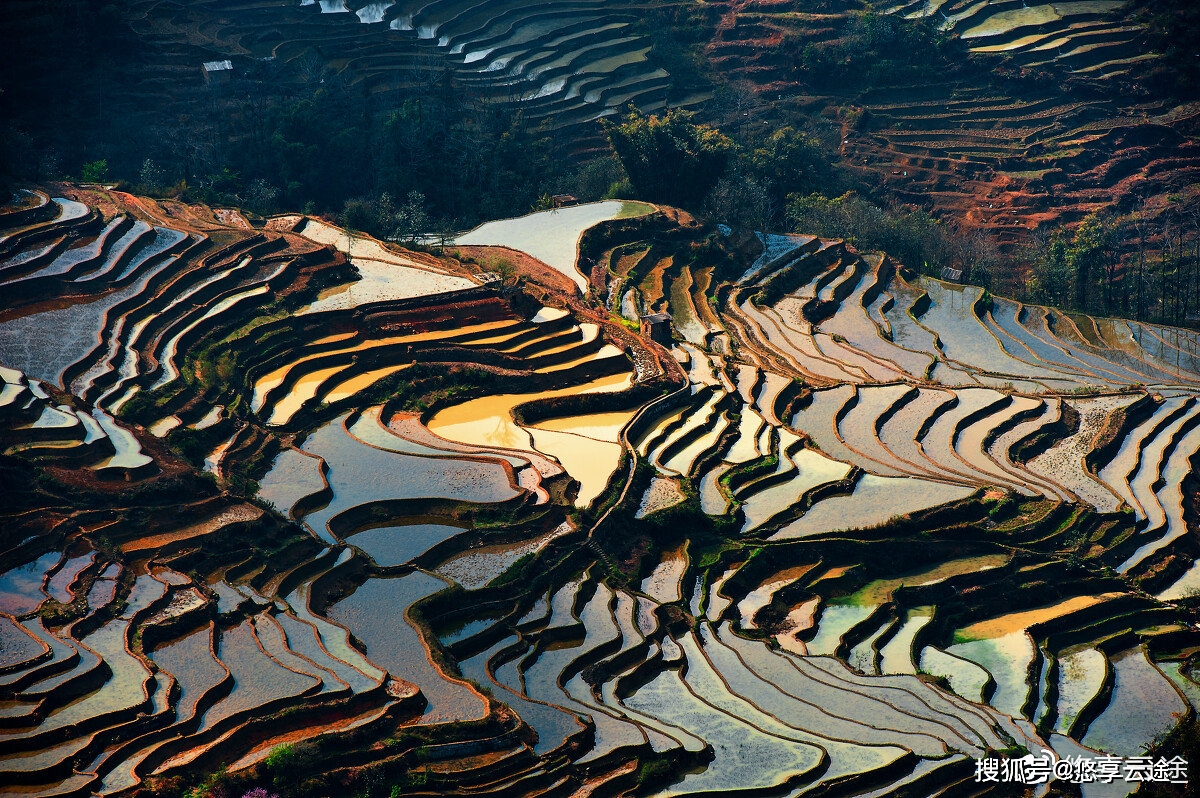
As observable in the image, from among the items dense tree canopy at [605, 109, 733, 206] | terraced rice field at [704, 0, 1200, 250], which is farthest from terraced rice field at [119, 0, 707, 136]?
dense tree canopy at [605, 109, 733, 206]

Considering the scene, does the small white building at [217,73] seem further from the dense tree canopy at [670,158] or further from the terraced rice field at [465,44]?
the dense tree canopy at [670,158]

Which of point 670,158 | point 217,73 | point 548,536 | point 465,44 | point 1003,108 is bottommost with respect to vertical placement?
point 548,536

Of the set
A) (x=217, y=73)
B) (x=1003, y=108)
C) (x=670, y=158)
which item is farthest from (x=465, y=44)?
(x=1003, y=108)

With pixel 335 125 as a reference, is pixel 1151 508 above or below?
below

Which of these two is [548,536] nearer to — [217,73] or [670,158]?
[670,158]

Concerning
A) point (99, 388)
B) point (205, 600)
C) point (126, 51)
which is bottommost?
point (205, 600)

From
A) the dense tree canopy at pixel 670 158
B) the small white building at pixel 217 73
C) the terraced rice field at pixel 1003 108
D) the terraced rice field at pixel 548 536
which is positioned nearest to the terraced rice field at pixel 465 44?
the small white building at pixel 217 73

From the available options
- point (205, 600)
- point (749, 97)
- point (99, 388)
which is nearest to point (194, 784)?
point (205, 600)

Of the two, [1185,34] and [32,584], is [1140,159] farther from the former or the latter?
[32,584]
